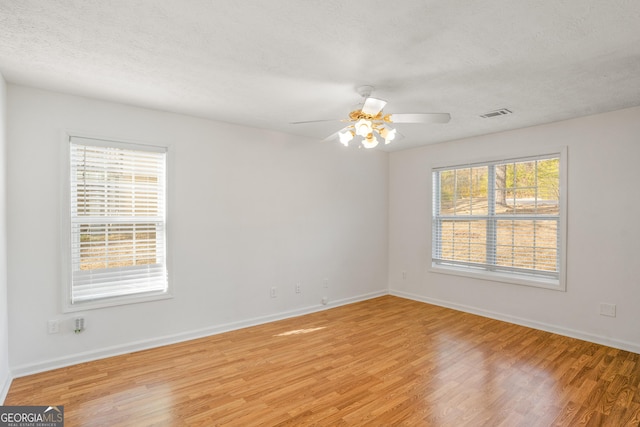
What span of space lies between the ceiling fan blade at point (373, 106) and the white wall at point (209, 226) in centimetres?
200

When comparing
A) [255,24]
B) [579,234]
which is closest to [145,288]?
[255,24]

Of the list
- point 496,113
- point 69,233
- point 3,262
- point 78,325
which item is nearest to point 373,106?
point 496,113

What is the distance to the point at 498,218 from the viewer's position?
183 inches

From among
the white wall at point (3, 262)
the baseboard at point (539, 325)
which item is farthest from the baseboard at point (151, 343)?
the baseboard at point (539, 325)

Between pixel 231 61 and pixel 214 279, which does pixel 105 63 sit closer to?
pixel 231 61

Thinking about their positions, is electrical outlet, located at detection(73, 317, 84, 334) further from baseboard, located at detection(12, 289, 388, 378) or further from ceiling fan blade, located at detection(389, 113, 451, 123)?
ceiling fan blade, located at detection(389, 113, 451, 123)

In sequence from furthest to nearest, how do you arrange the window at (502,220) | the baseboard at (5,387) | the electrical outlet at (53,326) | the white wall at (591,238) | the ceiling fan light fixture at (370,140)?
the window at (502,220) < the white wall at (591,238) < the electrical outlet at (53,326) < the ceiling fan light fixture at (370,140) < the baseboard at (5,387)

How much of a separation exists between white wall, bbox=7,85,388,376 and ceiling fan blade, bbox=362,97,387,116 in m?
2.00

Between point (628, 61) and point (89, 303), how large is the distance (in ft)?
15.8

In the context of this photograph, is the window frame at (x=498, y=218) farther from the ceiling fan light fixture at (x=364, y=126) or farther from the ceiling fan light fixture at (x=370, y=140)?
the ceiling fan light fixture at (x=364, y=126)

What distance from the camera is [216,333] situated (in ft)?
12.9

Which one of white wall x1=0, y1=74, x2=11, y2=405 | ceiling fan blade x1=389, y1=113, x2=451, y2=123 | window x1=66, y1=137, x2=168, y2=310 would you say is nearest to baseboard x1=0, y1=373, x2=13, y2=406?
white wall x1=0, y1=74, x2=11, y2=405

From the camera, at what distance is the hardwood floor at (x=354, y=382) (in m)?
2.33

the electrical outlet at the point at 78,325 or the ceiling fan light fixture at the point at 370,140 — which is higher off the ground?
the ceiling fan light fixture at the point at 370,140
